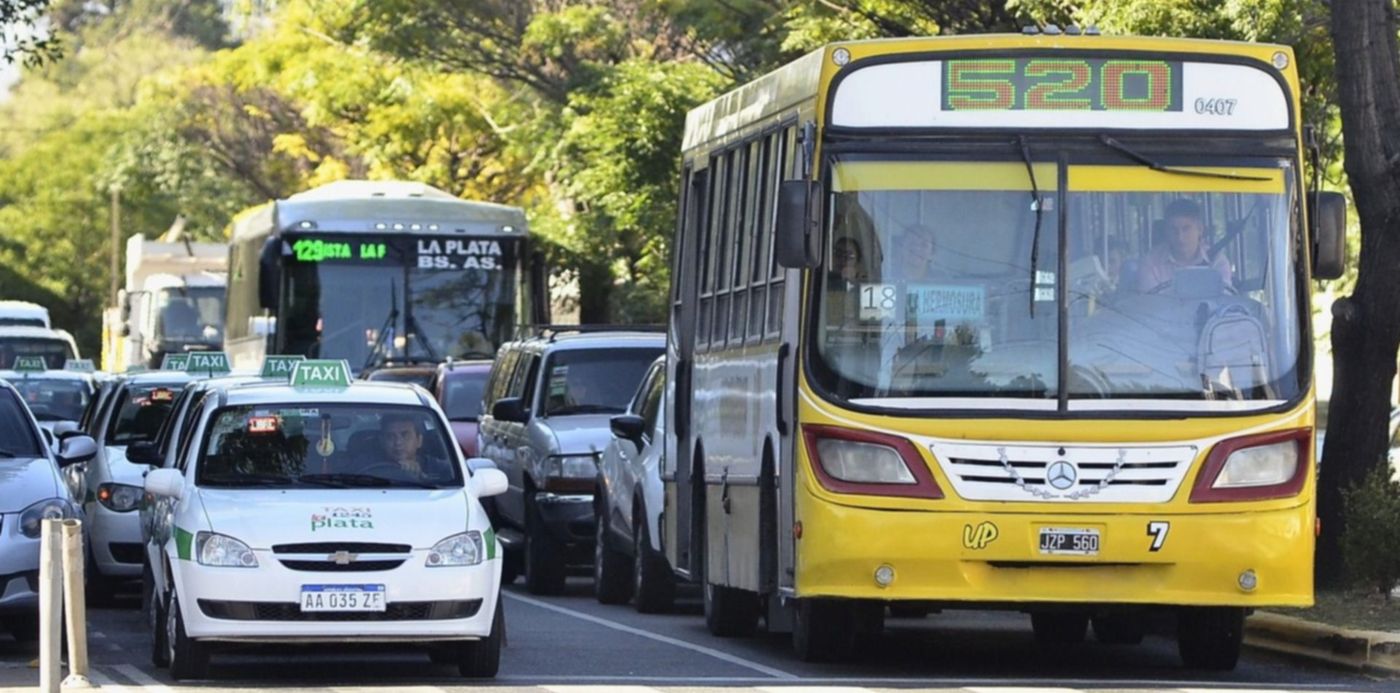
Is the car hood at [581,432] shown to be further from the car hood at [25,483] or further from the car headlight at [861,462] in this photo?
the car headlight at [861,462]

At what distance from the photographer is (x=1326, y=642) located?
1456 centimetres

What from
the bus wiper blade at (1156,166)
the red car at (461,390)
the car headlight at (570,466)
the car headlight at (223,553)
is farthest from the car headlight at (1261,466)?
the red car at (461,390)

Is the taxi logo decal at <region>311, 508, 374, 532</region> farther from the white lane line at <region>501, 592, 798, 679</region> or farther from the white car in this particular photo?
the white car

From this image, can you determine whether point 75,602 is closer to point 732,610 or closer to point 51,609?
point 51,609

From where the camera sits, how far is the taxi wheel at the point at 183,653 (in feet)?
43.0

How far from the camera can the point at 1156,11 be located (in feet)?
74.3

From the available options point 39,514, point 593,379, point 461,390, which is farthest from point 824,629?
point 461,390

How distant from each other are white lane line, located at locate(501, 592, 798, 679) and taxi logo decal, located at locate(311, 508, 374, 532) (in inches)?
82.9

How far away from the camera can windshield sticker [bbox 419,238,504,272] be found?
100.0ft

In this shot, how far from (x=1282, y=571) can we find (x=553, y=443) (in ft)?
28.7

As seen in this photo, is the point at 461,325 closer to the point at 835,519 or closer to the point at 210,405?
the point at 210,405

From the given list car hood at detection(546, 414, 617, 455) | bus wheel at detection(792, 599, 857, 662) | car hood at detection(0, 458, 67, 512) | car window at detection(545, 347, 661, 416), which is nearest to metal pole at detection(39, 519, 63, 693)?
car hood at detection(0, 458, 67, 512)

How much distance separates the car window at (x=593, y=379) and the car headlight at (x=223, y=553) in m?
8.41

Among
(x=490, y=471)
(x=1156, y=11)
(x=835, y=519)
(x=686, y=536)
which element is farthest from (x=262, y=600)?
(x=1156, y=11)
